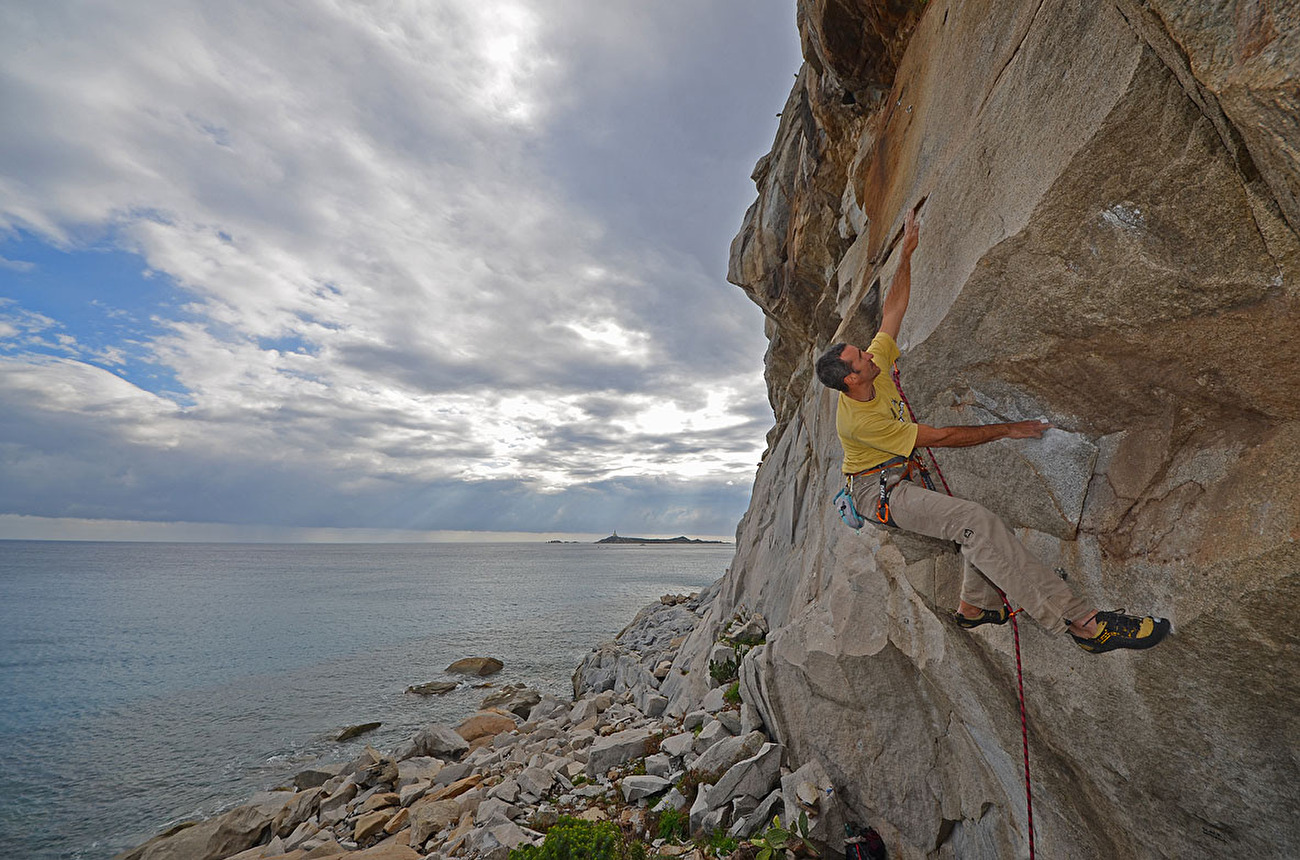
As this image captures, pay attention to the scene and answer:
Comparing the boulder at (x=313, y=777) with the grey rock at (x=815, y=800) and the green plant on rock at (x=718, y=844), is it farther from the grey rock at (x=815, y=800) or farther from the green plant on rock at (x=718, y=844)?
the grey rock at (x=815, y=800)

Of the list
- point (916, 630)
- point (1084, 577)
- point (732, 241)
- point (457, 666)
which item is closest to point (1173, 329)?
point (1084, 577)

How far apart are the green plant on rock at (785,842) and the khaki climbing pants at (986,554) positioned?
4311mm

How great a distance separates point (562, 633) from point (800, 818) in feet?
132

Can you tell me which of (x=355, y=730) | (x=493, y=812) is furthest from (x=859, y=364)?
(x=355, y=730)

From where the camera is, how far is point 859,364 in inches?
240

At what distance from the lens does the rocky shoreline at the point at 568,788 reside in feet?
28.4

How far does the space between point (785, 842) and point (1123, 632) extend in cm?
541

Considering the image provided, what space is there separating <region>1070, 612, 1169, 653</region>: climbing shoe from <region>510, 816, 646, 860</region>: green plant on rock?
6.54 metres

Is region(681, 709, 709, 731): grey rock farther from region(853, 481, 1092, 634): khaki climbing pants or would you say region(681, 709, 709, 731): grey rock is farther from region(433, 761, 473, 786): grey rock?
region(853, 481, 1092, 634): khaki climbing pants

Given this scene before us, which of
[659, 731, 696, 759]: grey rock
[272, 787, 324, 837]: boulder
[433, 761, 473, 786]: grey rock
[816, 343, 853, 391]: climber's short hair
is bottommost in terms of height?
[272, 787, 324, 837]: boulder

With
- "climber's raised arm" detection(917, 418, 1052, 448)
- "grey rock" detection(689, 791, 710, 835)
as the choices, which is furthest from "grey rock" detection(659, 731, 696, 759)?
"climber's raised arm" detection(917, 418, 1052, 448)

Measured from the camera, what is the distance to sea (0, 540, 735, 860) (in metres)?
18.9

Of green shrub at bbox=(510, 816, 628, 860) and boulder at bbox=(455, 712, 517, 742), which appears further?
boulder at bbox=(455, 712, 517, 742)

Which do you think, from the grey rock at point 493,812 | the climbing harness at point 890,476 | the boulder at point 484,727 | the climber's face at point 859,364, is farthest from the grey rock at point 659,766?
the boulder at point 484,727
